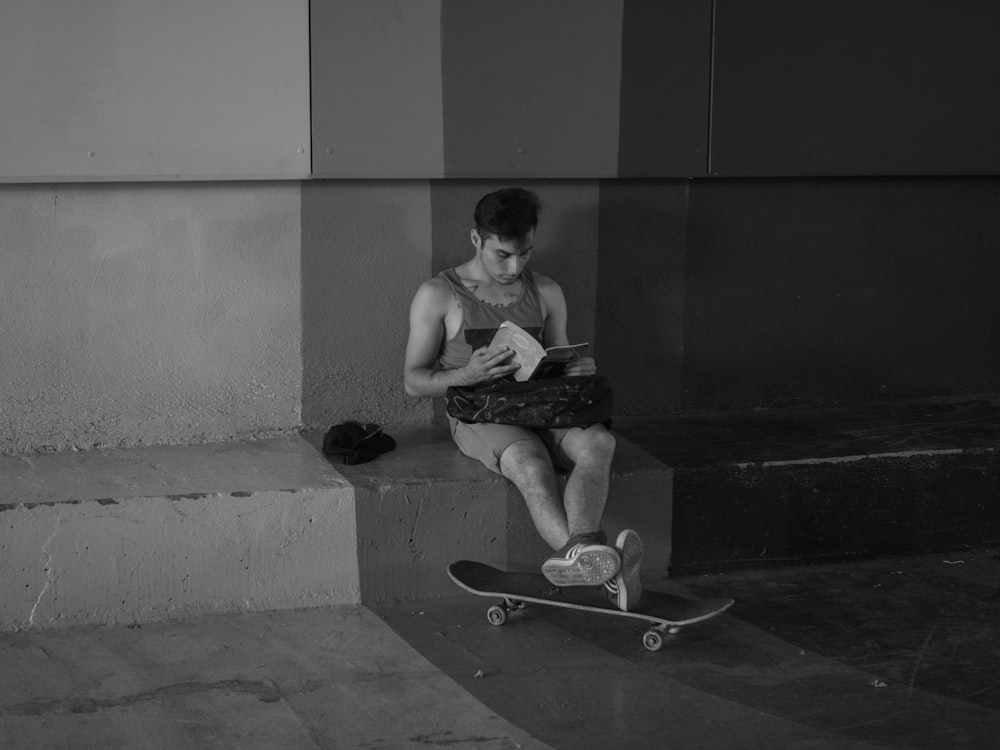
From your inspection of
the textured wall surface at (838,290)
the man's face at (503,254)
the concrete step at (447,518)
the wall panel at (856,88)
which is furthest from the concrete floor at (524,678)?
the wall panel at (856,88)

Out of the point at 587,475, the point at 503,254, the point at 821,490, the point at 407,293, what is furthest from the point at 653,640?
the point at 407,293

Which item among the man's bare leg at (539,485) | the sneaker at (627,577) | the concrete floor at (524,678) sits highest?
the man's bare leg at (539,485)

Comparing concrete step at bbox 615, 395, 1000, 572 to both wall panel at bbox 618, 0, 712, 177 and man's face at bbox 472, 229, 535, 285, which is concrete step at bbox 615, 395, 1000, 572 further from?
wall panel at bbox 618, 0, 712, 177

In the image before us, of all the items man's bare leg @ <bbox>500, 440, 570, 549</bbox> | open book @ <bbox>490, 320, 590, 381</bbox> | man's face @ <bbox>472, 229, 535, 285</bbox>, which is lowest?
man's bare leg @ <bbox>500, 440, 570, 549</bbox>

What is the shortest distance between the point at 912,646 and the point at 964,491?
1.19 metres

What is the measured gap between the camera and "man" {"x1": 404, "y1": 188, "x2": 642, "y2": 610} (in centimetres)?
414

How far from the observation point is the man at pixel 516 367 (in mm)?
4141

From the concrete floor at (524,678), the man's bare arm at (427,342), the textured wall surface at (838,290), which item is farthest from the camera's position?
the textured wall surface at (838,290)

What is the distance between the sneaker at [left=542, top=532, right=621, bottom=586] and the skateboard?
150mm

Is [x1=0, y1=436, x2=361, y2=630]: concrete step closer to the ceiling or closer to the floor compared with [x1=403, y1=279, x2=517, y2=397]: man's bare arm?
closer to the floor

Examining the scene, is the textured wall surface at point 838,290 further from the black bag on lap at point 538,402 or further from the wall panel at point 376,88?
the wall panel at point 376,88

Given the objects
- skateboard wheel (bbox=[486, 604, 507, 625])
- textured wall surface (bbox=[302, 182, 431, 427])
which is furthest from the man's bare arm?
skateboard wheel (bbox=[486, 604, 507, 625])

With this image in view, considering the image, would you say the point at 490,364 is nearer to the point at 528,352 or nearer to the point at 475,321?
the point at 528,352

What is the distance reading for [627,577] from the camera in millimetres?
4023
